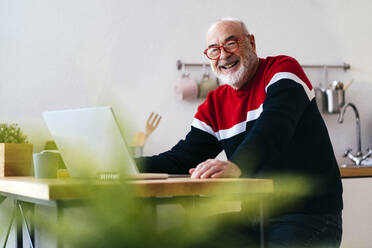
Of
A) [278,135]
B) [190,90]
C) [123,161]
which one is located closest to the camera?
[123,161]

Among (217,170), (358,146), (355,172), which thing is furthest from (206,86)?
(217,170)

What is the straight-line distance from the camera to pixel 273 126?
137 cm

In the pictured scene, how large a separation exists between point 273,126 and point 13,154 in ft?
3.10

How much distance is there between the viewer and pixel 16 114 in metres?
2.79

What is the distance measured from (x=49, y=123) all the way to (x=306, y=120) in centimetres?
83

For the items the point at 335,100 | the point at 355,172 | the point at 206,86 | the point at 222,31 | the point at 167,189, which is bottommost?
the point at 355,172

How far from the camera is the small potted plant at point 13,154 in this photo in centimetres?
170

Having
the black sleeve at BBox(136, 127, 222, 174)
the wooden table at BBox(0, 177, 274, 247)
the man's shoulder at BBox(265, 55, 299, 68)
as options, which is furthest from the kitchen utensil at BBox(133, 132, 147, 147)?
the wooden table at BBox(0, 177, 274, 247)

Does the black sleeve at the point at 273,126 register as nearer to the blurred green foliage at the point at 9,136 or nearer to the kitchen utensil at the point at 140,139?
the blurred green foliage at the point at 9,136

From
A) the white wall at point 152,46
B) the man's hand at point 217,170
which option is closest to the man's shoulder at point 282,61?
the man's hand at point 217,170

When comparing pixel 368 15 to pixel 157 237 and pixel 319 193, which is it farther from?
pixel 157 237

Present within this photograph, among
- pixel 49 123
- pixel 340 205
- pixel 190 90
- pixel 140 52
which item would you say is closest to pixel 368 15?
pixel 190 90

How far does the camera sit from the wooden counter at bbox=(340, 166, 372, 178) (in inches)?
111

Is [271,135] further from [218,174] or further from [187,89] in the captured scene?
[187,89]
